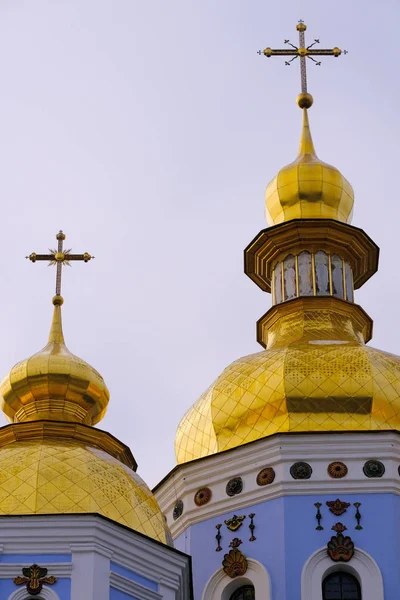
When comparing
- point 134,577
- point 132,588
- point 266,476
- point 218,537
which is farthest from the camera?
point 218,537

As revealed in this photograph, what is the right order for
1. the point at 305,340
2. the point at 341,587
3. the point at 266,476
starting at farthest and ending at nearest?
1. the point at 305,340
2. the point at 266,476
3. the point at 341,587

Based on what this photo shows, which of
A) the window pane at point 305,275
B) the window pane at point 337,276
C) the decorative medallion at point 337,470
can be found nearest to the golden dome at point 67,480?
the decorative medallion at point 337,470

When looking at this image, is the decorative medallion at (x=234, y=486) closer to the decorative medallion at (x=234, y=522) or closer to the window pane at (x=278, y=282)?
the decorative medallion at (x=234, y=522)

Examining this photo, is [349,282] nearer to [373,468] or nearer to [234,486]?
[373,468]

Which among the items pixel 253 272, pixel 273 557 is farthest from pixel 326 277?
pixel 273 557

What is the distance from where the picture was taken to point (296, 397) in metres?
23.6

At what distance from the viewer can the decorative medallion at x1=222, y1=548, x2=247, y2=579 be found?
75.2 ft

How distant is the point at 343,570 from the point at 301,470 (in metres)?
1.26

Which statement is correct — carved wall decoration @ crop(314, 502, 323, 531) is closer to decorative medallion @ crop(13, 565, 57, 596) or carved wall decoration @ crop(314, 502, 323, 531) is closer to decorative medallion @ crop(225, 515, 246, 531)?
decorative medallion @ crop(225, 515, 246, 531)

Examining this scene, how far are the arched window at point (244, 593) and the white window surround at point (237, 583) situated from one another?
38mm

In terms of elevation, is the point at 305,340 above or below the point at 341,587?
above

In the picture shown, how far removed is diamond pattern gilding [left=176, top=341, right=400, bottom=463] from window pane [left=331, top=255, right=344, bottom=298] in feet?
6.87

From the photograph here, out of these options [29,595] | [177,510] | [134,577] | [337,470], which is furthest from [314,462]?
[29,595]

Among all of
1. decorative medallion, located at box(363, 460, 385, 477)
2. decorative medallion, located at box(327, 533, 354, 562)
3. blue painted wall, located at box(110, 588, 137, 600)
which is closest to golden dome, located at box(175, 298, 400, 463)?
decorative medallion, located at box(363, 460, 385, 477)
